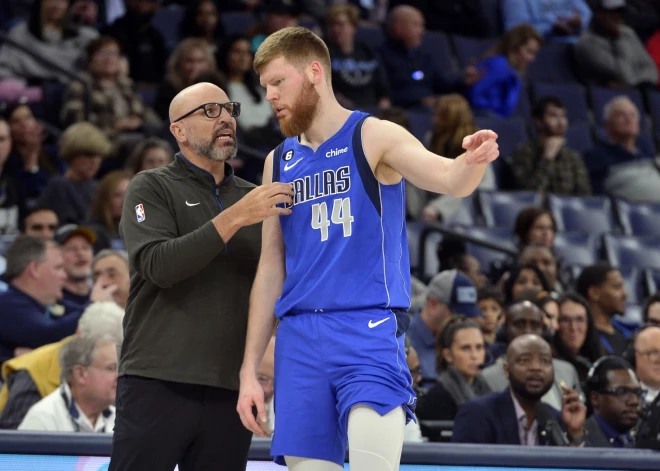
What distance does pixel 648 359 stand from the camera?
22.8 feet

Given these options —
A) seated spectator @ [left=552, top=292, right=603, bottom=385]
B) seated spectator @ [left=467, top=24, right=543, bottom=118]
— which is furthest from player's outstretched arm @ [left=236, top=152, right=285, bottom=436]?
seated spectator @ [left=467, top=24, right=543, bottom=118]

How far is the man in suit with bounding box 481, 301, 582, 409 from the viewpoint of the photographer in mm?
6637

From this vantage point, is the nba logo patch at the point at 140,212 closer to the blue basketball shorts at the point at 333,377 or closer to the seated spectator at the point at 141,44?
the blue basketball shorts at the point at 333,377

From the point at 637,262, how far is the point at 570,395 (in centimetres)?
367

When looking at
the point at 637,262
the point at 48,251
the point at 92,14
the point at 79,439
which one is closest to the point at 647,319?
the point at 637,262

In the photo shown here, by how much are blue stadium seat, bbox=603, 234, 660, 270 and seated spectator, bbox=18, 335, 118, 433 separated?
16.8 ft

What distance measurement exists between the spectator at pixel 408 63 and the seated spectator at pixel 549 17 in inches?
57.0

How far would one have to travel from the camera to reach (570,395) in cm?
616

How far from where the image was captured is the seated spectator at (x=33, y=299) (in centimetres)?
638

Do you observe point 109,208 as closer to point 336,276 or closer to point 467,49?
point 336,276

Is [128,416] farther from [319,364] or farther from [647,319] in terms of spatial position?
[647,319]

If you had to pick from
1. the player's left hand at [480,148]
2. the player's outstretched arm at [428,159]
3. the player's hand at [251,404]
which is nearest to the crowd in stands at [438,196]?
the player's hand at [251,404]

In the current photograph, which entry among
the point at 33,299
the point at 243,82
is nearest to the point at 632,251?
the point at 243,82

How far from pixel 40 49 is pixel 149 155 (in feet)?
8.38
